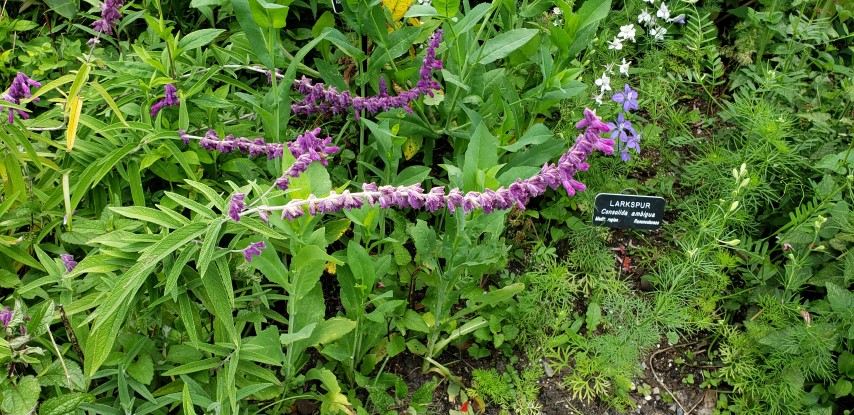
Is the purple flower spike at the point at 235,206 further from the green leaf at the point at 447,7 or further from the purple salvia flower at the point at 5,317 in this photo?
the green leaf at the point at 447,7

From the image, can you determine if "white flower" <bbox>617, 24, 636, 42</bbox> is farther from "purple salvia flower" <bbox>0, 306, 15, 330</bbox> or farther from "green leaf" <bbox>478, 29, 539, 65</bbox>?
"purple salvia flower" <bbox>0, 306, 15, 330</bbox>

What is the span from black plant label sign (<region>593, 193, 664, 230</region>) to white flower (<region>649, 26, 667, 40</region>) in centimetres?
87

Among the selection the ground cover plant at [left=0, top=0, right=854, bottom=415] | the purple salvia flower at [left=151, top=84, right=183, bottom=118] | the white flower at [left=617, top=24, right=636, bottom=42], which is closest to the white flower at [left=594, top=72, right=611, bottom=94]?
the ground cover plant at [left=0, top=0, right=854, bottom=415]

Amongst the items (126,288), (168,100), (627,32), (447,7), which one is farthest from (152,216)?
(627,32)

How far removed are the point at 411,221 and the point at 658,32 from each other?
1.56m

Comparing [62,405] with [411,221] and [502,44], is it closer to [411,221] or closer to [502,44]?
[411,221]

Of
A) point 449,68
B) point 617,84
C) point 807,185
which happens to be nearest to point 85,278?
point 449,68

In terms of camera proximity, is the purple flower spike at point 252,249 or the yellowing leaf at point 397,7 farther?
the yellowing leaf at point 397,7

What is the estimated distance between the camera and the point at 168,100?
90.4 inches

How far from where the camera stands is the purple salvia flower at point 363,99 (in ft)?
8.12

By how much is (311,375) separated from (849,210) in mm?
2210

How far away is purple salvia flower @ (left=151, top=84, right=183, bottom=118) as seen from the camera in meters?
2.28

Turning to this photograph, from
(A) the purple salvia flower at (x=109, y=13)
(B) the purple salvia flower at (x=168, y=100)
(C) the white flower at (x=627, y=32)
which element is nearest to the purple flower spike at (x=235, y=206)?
(B) the purple salvia flower at (x=168, y=100)

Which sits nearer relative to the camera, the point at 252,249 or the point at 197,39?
the point at 252,249
